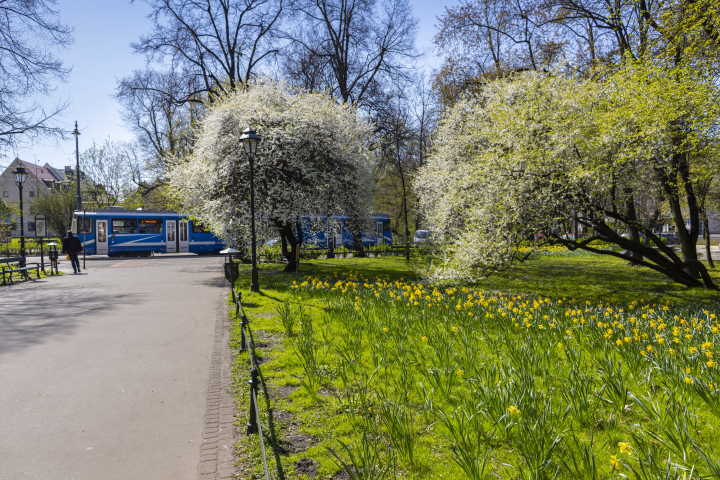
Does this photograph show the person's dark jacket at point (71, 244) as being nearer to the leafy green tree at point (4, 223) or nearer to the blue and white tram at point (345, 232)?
the leafy green tree at point (4, 223)

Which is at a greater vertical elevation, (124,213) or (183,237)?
(124,213)

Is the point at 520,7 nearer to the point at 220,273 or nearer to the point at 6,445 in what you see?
the point at 220,273

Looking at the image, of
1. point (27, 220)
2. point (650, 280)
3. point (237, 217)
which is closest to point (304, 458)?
point (237, 217)

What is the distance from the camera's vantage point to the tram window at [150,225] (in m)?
28.3

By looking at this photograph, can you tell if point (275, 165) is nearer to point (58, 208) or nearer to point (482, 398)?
point (482, 398)

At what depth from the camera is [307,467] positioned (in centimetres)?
308

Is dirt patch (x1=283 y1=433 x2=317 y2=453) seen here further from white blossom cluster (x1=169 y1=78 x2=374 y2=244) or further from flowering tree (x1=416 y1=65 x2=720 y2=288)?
white blossom cluster (x1=169 y1=78 x2=374 y2=244)

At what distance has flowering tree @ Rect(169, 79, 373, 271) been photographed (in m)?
14.4

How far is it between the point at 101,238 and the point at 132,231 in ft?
6.12

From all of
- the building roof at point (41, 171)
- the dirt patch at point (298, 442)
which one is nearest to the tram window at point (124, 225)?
the dirt patch at point (298, 442)

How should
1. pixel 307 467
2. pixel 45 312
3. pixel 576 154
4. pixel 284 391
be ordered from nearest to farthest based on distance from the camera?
pixel 307 467 → pixel 284 391 → pixel 576 154 → pixel 45 312

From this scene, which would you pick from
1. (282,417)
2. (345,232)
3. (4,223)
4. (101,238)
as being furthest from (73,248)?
(345,232)

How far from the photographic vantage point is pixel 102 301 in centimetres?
1047

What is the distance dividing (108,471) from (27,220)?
65.9 meters
